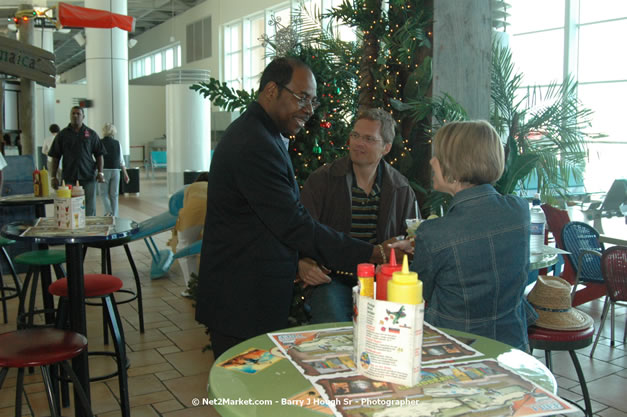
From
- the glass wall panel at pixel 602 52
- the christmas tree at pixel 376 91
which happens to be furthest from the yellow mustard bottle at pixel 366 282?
the glass wall panel at pixel 602 52

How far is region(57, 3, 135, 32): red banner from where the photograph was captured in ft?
37.2

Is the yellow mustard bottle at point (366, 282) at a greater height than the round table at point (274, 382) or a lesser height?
greater

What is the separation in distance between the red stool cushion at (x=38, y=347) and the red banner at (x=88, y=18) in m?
10.3

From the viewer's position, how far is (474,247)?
66.6 inches

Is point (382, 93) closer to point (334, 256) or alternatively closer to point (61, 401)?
point (334, 256)

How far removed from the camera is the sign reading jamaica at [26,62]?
24.1ft

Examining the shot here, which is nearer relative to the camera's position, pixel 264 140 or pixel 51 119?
pixel 264 140

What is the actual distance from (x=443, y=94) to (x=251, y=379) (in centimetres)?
292

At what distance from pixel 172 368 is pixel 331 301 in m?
1.56

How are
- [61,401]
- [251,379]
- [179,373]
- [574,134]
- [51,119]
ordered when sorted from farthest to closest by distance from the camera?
[51,119] < [574,134] < [179,373] < [61,401] < [251,379]

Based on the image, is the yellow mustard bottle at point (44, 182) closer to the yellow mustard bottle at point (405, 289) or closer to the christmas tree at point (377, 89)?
the christmas tree at point (377, 89)

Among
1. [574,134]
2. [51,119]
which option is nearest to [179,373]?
[574,134]

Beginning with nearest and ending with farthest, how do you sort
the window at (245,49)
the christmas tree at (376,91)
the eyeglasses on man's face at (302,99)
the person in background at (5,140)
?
the eyeglasses on man's face at (302,99) < the christmas tree at (376,91) < the person in background at (5,140) < the window at (245,49)

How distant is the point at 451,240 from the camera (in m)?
1.69
